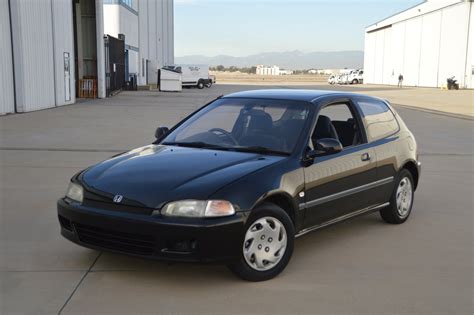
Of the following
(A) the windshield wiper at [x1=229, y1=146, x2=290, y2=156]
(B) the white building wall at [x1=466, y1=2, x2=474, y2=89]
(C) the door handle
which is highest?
(B) the white building wall at [x1=466, y1=2, x2=474, y2=89]

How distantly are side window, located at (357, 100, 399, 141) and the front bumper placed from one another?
237 cm

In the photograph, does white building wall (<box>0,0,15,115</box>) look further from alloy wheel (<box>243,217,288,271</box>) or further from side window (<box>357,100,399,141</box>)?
alloy wheel (<box>243,217,288,271</box>)

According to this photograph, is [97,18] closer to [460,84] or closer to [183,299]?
[183,299]

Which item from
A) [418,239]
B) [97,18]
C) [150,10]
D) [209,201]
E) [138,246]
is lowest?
[418,239]

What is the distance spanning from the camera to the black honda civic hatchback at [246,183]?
402 cm

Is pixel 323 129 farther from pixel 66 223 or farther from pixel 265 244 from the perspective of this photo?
pixel 66 223

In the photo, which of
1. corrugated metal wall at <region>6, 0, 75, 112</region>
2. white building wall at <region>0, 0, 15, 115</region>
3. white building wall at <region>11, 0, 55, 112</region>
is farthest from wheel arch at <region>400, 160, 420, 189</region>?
white building wall at <region>11, 0, 55, 112</region>

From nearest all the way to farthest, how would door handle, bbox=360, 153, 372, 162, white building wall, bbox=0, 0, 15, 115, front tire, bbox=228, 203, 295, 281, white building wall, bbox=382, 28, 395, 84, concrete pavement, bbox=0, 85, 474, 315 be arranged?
concrete pavement, bbox=0, 85, 474, 315, front tire, bbox=228, 203, 295, 281, door handle, bbox=360, 153, 372, 162, white building wall, bbox=0, 0, 15, 115, white building wall, bbox=382, 28, 395, 84

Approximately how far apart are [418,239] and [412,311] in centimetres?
191

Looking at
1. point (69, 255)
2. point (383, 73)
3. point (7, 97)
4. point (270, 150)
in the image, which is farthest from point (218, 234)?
point (383, 73)

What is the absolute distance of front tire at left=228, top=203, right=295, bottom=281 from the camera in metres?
4.22

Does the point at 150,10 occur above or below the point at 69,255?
above

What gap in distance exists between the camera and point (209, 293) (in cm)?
408

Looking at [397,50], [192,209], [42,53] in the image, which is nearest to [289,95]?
[192,209]
